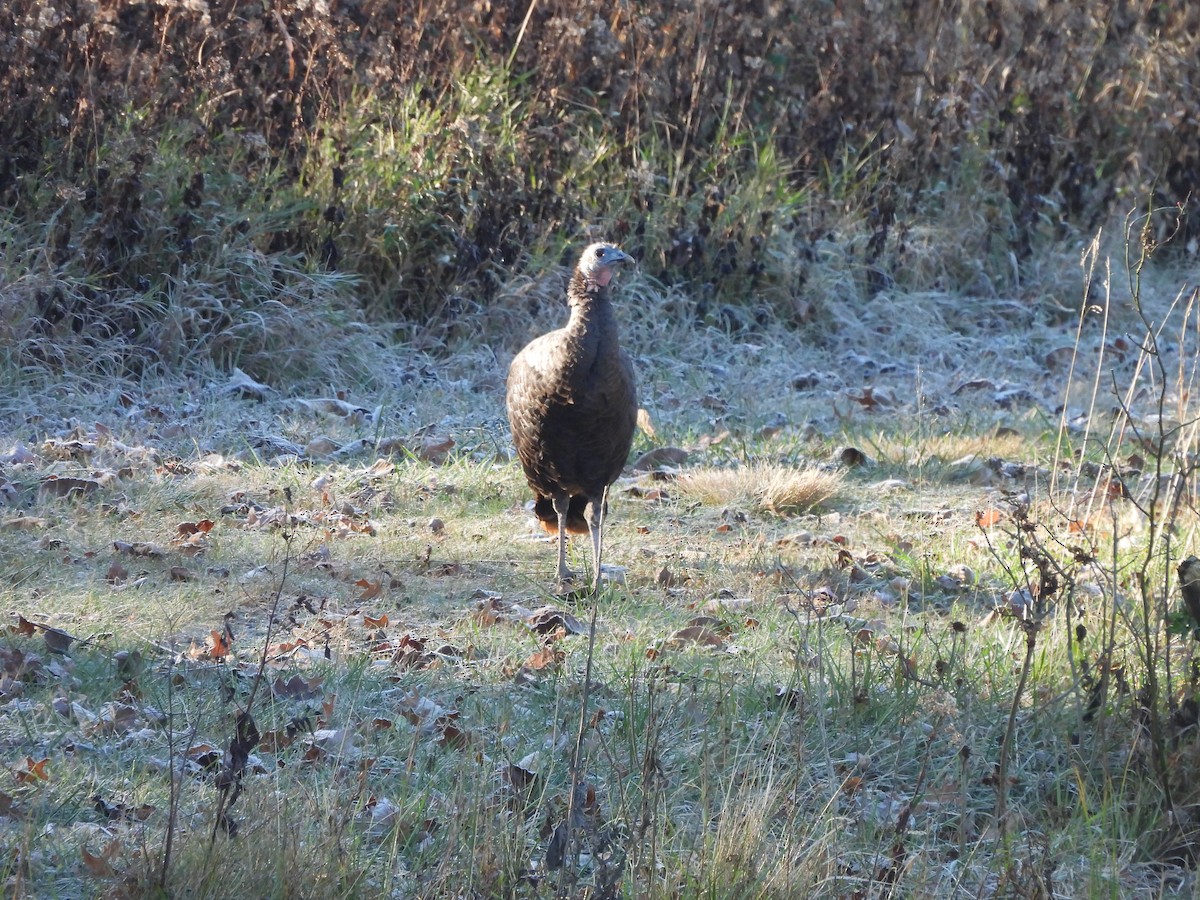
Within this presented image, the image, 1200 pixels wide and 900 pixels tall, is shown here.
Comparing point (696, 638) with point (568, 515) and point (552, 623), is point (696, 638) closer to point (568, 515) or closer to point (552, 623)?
point (552, 623)

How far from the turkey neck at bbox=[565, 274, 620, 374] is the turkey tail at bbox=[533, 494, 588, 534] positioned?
703 millimetres

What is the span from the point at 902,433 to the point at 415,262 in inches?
127

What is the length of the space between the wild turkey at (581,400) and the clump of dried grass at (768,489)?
35.9 inches

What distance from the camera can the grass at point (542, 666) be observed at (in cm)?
307

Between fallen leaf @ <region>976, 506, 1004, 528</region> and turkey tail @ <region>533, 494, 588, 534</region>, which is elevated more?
fallen leaf @ <region>976, 506, 1004, 528</region>

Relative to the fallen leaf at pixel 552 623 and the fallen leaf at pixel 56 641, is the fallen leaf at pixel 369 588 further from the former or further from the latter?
the fallen leaf at pixel 56 641

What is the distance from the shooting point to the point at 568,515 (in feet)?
19.3

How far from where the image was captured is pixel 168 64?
28.0 feet

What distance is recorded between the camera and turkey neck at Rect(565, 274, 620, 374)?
5.23m

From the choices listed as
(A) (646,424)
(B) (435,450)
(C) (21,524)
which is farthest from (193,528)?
(A) (646,424)

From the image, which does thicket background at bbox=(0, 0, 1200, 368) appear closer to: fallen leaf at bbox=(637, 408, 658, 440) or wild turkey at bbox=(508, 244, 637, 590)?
fallen leaf at bbox=(637, 408, 658, 440)

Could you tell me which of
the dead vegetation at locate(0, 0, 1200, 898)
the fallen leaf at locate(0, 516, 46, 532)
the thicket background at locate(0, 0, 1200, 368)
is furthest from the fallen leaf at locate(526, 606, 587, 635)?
the thicket background at locate(0, 0, 1200, 368)

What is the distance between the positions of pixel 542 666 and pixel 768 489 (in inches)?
87.7

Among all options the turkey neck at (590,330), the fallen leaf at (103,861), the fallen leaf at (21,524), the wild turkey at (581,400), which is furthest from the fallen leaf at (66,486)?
the fallen leaf at (103,861)
